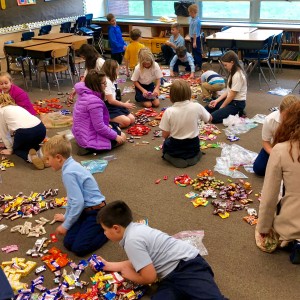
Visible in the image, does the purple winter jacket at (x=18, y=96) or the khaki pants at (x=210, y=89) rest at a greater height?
the purple winter jacket at (x=18, y=96)

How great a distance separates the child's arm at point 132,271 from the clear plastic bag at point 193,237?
59 cm

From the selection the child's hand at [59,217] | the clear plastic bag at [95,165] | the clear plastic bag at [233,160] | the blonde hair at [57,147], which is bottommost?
the clear plastic bag at [95,165]

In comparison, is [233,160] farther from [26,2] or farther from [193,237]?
[26,2]

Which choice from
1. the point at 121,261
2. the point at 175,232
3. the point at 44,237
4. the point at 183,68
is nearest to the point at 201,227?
the point at 175,232

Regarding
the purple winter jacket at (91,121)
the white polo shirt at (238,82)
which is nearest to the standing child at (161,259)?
the purple winter jacket at (91,121)

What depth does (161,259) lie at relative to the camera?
7.40 ft

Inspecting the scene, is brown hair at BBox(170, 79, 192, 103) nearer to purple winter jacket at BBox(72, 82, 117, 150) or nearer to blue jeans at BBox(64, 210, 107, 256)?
purple winter jacket at BBox(72, 82, 117, 150)

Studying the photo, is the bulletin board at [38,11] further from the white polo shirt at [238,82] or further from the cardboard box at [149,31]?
the white polo shirt at [238,82]

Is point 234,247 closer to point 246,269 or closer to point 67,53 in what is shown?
point 246,269

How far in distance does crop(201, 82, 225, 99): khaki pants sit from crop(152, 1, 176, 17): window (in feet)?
15.6

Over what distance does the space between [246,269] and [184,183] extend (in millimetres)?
1268

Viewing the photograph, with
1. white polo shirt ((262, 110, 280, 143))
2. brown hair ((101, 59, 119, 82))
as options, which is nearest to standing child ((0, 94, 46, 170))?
brown hair ((101, 59, 119, 82))

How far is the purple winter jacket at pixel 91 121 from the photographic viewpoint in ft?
14.2

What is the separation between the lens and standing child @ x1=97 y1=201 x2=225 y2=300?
7.20ft
